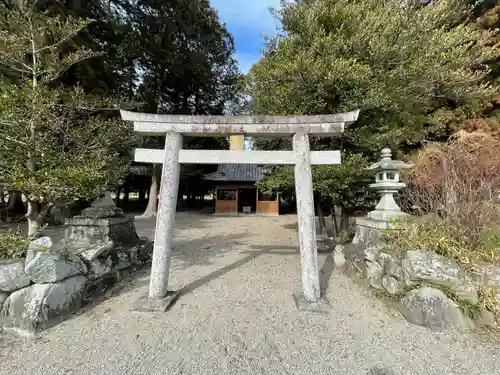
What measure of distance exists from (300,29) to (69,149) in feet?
17.3

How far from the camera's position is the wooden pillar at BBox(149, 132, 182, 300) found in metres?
3.37

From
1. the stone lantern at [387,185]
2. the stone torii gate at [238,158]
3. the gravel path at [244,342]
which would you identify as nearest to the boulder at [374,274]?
the gravel path at [244,342]

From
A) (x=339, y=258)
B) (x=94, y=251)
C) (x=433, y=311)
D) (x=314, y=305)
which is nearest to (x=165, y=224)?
(x=94, y=251)

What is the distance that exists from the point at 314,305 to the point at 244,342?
114cm

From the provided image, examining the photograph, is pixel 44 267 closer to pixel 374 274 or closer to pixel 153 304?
pixel 153 304

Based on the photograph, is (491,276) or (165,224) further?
(165,224)

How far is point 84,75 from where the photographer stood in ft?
22.5

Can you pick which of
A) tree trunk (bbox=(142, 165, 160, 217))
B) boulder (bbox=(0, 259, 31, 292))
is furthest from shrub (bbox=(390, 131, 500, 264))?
tree trunk (bbox=(142, 165, 160, 217))

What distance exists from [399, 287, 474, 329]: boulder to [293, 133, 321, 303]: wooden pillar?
1120 mm

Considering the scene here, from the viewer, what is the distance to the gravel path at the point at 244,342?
2.23 metres

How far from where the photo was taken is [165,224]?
341 cm

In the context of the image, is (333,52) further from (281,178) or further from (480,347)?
(480,347)

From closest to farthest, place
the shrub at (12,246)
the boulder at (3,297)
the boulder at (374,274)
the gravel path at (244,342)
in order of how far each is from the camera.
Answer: the gravel path at (244,342) → the boulder at (3,297) → the shrub at (12,246) → the boulder at (374,274)

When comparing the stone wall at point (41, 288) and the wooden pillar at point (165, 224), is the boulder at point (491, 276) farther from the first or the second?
the stone wall at point (41, 288)
